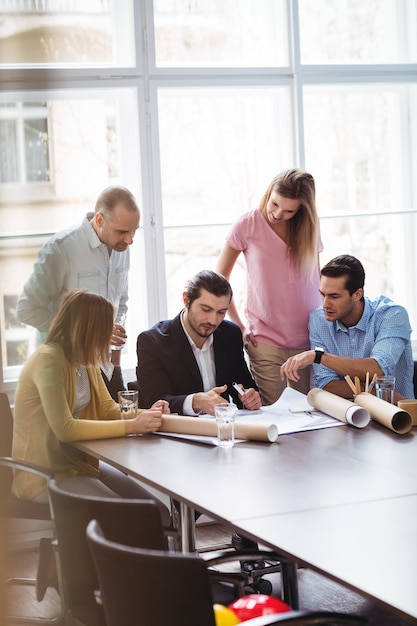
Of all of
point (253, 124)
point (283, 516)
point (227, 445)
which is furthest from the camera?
point (253, 124)

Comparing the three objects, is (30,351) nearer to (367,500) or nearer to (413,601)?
(413,601)

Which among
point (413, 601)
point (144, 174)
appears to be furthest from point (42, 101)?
point (144, 174)

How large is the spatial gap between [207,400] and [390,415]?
2.13 ft

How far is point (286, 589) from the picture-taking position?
245 cm

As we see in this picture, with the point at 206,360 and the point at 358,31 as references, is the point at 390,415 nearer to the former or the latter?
the point at 206,360

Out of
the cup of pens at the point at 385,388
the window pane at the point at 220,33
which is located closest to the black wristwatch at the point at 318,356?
the cup of pens at the point at 385,388

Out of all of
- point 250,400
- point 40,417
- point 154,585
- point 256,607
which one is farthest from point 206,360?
point 40,417

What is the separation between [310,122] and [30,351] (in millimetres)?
4221

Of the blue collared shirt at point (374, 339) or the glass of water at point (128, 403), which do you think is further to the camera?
the blue collared shirt at point (374, 339)

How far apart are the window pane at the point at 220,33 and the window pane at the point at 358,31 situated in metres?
0.15

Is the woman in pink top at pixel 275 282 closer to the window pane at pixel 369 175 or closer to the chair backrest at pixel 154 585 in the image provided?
the window pane at pixel 369 175

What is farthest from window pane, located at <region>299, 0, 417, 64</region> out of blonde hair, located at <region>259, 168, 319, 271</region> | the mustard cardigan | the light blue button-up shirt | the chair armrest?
the light blue button-up shirt

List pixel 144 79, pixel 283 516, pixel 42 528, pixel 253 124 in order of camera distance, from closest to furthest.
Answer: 1. pixel 42 528
2. pixel 283 516
3. pixel 144 79
4. pixel 253 124

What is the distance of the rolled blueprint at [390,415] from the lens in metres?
2.81
